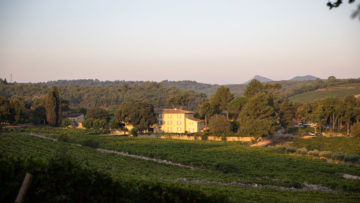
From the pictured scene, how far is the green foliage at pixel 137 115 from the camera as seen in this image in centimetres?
5629

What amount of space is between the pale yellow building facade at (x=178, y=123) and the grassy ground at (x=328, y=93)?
187 ft

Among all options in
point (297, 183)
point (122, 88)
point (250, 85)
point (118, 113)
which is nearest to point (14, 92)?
point (122, 88)

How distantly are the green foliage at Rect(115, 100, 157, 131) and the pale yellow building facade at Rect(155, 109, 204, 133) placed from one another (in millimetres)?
4672

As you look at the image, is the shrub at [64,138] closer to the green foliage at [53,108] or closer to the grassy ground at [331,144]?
the green foliage at [53,108]

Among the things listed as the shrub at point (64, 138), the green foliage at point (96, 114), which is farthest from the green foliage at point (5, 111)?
the shrub at point (64, 138)

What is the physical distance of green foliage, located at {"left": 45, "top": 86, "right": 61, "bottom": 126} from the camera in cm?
5778

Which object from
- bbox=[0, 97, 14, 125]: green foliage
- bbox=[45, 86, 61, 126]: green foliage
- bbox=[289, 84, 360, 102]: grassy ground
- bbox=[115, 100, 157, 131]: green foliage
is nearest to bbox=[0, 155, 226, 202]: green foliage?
bbox=[115, 100, 157, 131]: green foliage

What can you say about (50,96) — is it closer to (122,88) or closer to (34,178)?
(34,178)

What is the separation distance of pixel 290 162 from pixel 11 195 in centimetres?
2708

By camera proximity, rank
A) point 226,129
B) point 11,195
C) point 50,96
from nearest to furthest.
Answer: point 11,195, point 226,129, point 50,96

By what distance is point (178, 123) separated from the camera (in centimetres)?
6141

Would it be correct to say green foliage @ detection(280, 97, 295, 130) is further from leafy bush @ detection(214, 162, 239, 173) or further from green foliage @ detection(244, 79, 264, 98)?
leafy bush @ detection(214, 162, 239, 173)

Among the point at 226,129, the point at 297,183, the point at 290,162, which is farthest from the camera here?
the point at 226,129

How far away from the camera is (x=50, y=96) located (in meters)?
→ 57.7
